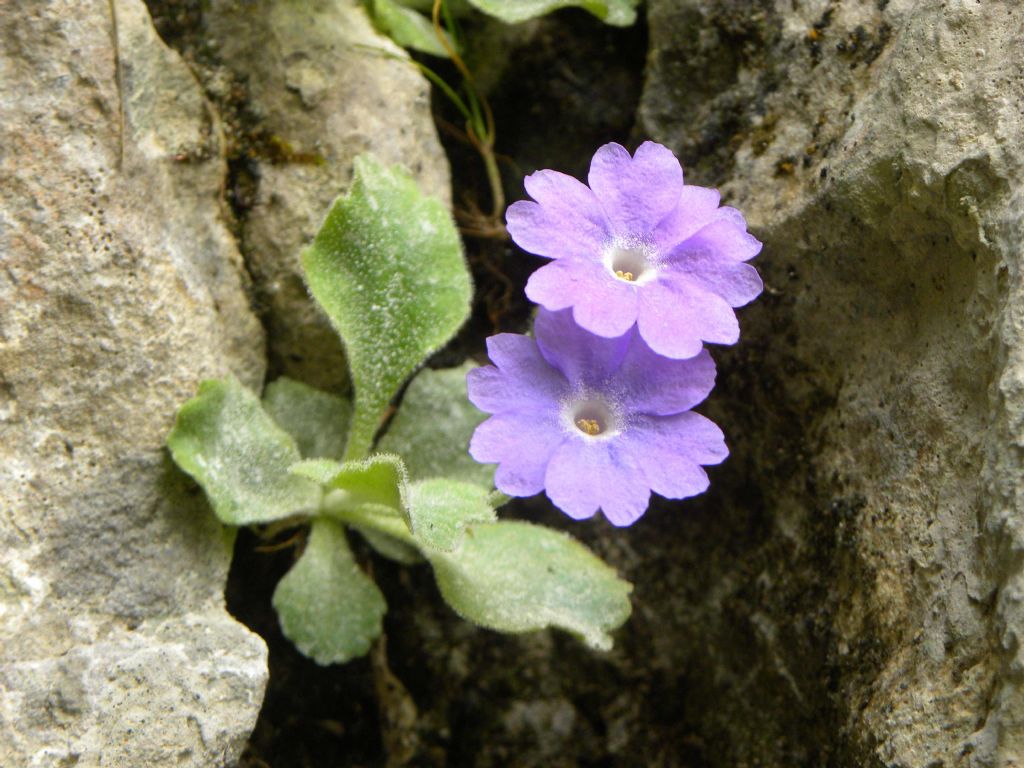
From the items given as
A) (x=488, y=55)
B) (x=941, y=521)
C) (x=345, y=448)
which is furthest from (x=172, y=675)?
(x=488, y=55)

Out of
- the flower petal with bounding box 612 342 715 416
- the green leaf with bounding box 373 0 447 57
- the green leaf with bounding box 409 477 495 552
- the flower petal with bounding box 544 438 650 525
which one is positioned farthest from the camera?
the green leaf with bounding box 373 0 447 57

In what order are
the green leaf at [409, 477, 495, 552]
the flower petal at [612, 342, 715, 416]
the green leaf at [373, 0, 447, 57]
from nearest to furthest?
the flower petal at [612, 342, 715, 416] → the green leaf at [409, 477, 495, 552] → the green leaf at [373, 0, 447, 57]

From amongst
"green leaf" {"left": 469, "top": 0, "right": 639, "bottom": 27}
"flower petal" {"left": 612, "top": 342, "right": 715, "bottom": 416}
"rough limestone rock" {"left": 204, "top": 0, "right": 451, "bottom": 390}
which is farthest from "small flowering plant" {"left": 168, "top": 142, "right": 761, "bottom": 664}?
"green leaf" {"left": 469, "top": 0, "right": 639, "bottom": 27}

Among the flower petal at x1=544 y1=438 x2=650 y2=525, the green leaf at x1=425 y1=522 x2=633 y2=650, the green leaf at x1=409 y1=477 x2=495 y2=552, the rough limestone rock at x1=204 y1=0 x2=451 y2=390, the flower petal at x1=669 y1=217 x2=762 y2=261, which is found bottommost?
the green leaf at x1=425 y1=522 x2=633 y2=650

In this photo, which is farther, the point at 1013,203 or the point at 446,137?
the point at 446,137

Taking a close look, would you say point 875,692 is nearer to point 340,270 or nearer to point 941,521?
point 941,521

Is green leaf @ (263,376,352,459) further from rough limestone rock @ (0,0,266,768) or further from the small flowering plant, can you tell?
rough limestone rock @ (0,0,266,768)

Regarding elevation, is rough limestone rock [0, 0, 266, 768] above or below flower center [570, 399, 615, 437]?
below
